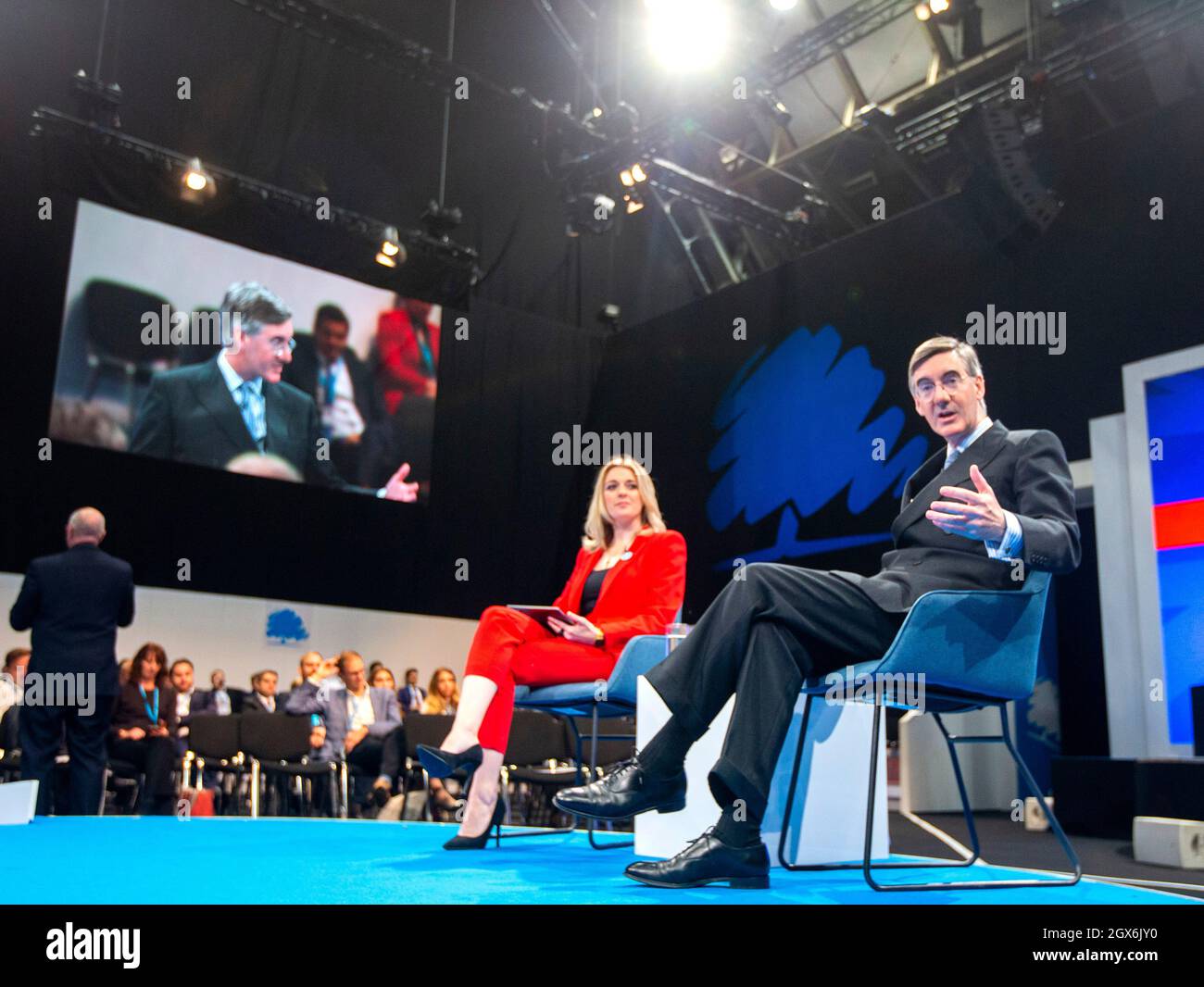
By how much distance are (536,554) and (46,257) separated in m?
4.79

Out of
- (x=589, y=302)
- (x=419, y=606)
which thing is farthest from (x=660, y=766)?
(x=589, y=302)

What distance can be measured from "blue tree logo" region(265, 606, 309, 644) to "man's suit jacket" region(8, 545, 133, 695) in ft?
14.7

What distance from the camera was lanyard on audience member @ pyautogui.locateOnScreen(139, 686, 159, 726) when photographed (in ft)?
20.6

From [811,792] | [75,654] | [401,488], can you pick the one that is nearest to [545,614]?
[811,792]

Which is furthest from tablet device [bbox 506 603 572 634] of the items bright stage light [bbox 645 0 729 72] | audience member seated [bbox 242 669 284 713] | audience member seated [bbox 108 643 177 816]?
bright stage light [bbox 645 0 729 72]

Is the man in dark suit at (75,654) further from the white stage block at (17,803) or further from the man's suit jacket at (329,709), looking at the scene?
the man's suit jacket at (329,709)

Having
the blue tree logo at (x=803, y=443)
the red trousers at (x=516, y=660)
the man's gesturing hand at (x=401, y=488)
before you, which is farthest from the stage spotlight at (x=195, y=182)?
the red trousers at (x=516, y=660)

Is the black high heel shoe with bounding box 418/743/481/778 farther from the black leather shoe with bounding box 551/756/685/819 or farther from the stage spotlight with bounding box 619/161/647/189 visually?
the stage spotlight with bounding box 619/161/647/189

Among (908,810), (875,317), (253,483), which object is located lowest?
(908,810)

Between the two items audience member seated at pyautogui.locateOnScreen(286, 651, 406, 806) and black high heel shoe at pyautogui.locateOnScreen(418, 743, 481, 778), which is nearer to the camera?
black high heel shoe at pyautogui.locateOnScreen(418, 743, 481, 778)

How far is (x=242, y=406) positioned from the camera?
8352mm

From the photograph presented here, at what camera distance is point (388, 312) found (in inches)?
366

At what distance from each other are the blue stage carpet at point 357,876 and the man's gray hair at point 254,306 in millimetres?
5703
